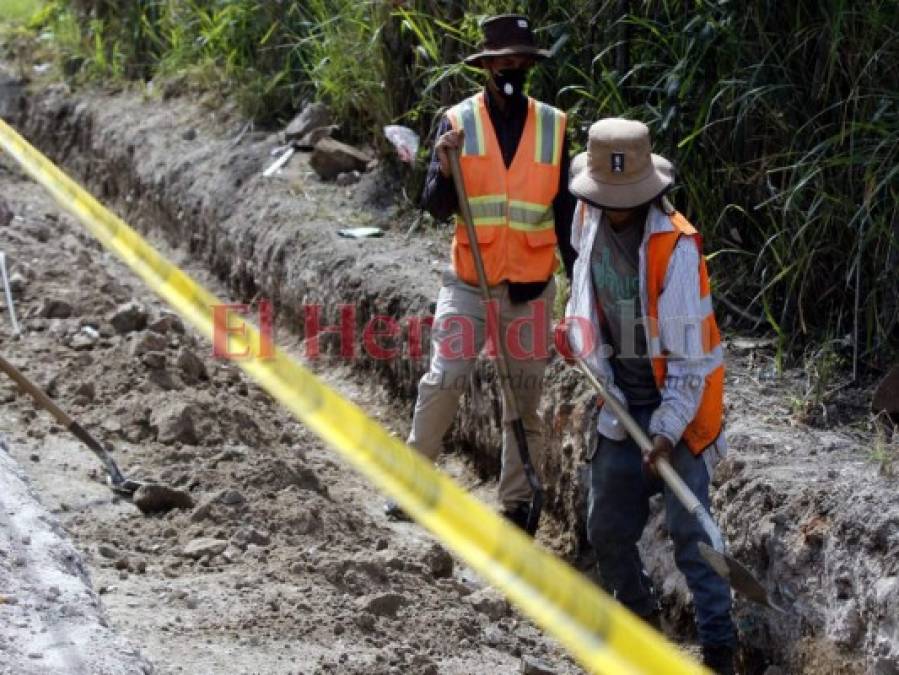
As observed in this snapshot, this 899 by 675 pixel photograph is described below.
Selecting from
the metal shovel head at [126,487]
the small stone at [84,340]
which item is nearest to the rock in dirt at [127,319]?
the small stone at [84,340]

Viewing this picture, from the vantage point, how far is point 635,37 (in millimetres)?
7918

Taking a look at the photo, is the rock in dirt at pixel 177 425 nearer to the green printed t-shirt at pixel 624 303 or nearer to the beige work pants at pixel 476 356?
the beige work pants at pixel 476 356

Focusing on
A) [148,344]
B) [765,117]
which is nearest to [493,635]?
[765,117]

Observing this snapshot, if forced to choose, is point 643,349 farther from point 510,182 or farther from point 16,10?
point 16,10

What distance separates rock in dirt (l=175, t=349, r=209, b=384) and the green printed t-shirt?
11.1ft

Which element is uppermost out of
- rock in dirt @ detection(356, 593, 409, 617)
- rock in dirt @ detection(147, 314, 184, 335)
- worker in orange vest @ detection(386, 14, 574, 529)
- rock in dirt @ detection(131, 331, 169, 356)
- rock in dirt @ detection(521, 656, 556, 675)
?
worker in orange vest @ detection(386, 14, 574, 529)

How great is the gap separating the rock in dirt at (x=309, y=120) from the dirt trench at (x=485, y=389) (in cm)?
23

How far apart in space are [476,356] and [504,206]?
2.16 feet

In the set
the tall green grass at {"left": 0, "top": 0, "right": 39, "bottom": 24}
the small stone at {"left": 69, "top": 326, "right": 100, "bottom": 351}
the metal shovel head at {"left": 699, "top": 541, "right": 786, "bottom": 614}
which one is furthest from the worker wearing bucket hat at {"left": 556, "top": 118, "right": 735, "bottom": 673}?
the tall green grass at {"left": 0, "top": 0, "right": 39, "bottom": 24}

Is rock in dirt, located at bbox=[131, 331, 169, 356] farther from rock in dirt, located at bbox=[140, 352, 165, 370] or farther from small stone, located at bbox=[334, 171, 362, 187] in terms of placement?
small stone, located at bbox=[334, 171, 362, 187]

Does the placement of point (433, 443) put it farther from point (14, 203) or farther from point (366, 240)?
point (14, 203)

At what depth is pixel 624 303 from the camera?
5148 millimetres

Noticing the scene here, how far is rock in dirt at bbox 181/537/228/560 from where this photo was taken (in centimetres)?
581

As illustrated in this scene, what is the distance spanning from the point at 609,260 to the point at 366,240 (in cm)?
431
